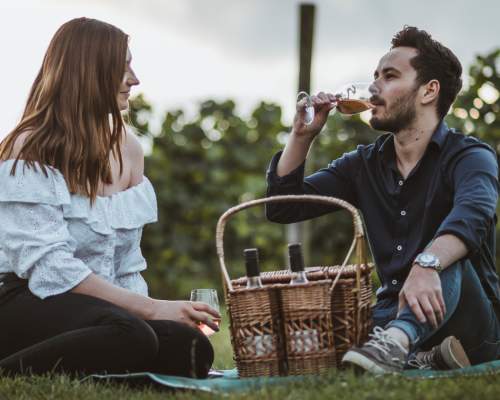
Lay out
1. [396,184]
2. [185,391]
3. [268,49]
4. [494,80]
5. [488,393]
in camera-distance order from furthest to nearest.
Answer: [268,49], [494,80], [396,184], [185,391], [488,393]

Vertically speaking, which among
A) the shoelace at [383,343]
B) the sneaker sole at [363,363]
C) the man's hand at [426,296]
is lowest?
the sneaker sole at [363,363]

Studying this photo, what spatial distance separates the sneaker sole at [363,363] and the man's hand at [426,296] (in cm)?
28

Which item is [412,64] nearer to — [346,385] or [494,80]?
[346,385]

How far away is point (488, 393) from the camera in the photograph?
2.67 m

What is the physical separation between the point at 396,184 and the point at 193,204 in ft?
17.7

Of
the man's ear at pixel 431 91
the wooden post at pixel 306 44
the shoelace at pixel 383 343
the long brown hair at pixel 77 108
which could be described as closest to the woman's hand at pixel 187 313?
the long brown hair at pixel 77 108

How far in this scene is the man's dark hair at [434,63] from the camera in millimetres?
4133

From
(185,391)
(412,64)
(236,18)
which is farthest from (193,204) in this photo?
(185,391)

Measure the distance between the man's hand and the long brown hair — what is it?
1467 mm

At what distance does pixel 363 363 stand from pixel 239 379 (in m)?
0.58

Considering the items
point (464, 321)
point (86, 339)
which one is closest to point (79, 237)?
point (86, 339)

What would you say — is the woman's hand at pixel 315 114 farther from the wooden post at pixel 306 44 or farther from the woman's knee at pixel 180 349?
the wooden post at pixel 306 44

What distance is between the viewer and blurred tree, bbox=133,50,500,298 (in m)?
9.12

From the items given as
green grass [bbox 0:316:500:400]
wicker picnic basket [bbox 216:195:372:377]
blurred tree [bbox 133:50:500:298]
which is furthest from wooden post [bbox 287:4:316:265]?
green grass [bbox 0:316:500:400]
